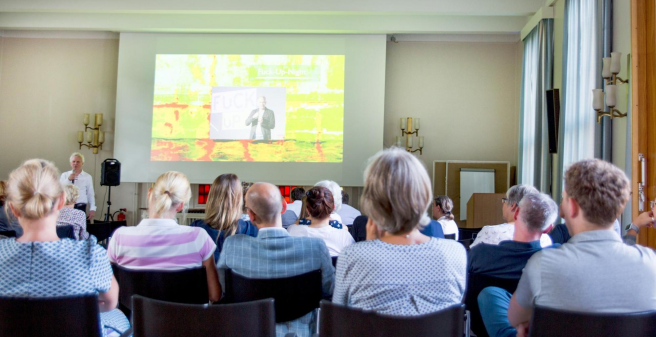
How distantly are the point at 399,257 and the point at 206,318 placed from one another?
0.60 metres

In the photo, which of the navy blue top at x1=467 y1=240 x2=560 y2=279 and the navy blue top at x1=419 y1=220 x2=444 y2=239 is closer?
the navy blue top at x1=467 y1=240 x2=560 y2=279

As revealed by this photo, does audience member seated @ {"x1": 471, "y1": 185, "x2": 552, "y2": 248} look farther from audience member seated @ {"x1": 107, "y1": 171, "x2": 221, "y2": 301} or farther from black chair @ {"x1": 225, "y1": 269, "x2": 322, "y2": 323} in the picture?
audience member seated @ {"x1": 107, "y1": 171, "x2": 221, "y2": 301}

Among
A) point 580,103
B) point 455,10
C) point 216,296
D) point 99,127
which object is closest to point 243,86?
point 99,127

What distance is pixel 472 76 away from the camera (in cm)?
810

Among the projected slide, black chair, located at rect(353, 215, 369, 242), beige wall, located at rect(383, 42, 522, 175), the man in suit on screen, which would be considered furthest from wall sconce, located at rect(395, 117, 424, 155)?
black chair, located at rect(353, 215, 369, 242)

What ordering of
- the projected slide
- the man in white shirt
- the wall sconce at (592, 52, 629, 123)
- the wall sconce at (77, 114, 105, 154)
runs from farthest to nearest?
the wall sconce at (77, 114, 105, 154) → the projected slide → the man in white shirt → the wall sconce at (592, 52, 629, 123)

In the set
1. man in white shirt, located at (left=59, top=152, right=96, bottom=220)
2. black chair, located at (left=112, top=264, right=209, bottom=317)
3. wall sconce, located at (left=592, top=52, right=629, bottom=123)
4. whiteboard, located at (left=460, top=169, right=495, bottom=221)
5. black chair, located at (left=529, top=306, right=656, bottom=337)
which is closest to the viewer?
black chair, located at (left=529, top=306, right=656, bottom=337)

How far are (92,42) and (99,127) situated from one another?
1467 mm

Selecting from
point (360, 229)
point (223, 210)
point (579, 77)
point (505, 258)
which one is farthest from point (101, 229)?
point (579, 77)

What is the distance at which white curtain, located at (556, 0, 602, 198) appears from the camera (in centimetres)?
511

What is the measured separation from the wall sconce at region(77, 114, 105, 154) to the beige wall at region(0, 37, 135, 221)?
0.14 m

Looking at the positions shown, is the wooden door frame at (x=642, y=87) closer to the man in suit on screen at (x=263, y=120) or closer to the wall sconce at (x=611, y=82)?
the wall sconce at (x=611, y=82)

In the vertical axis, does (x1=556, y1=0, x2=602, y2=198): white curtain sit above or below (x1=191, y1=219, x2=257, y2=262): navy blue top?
above

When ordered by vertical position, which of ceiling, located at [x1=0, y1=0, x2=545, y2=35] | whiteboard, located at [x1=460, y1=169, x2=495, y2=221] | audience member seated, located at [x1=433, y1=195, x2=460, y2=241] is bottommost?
audience member seated, located at [x1=433, y1=195, x2=460, y2=241]
